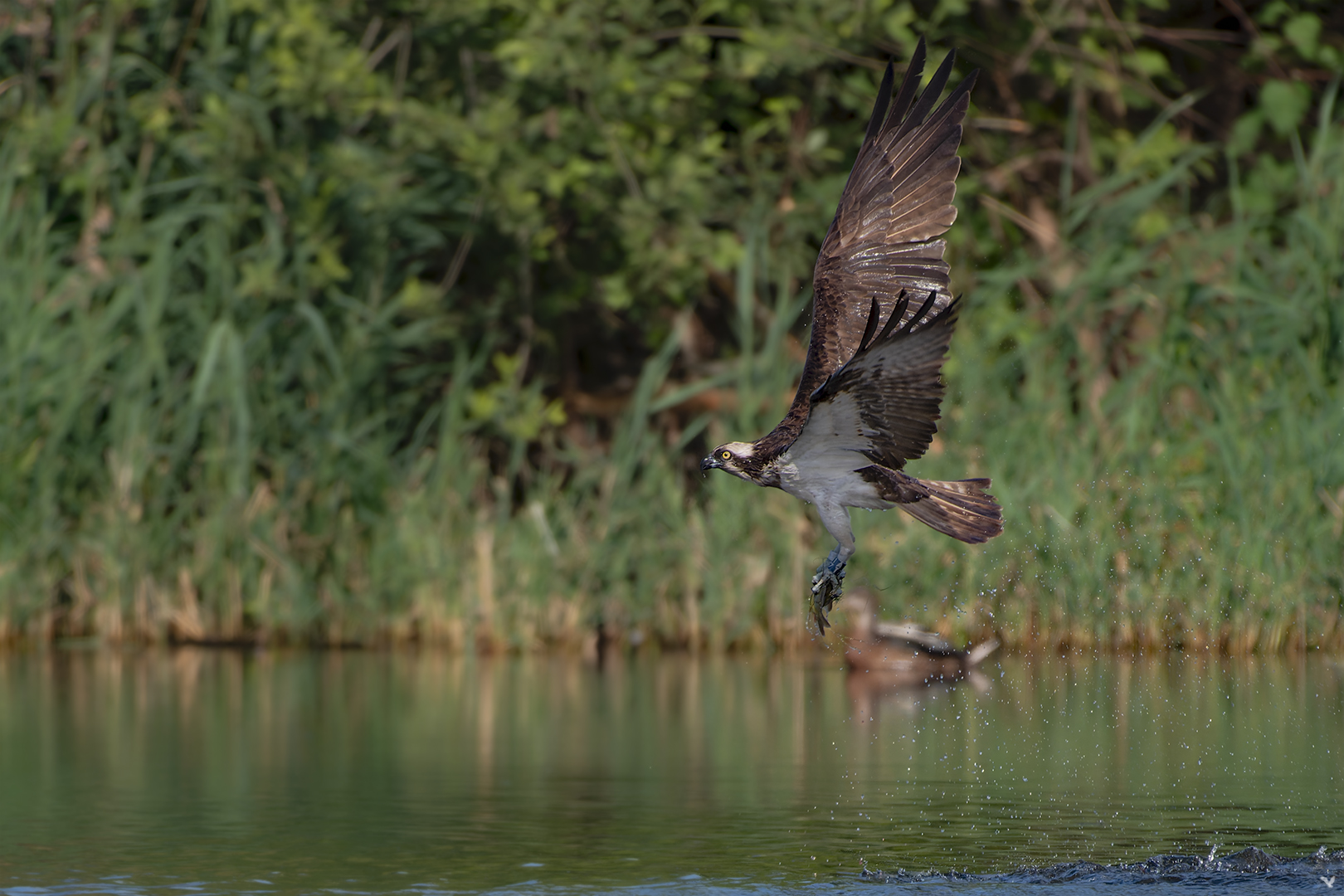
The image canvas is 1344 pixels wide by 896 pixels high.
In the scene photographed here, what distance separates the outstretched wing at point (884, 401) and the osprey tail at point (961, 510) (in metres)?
0.22

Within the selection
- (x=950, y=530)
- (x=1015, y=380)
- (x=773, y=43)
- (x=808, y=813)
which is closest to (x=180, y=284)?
Result: (x=773, y=43)

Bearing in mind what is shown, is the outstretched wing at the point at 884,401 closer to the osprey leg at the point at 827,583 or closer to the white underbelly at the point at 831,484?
the white underbelly at the point at 831,484

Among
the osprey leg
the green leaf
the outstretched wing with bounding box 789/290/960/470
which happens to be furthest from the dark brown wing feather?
the green leaf

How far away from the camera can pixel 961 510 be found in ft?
20.8

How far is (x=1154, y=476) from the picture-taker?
1102 centimetres

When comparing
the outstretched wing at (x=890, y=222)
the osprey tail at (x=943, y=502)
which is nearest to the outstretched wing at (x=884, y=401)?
the osprey tail at (x=943, y=502)

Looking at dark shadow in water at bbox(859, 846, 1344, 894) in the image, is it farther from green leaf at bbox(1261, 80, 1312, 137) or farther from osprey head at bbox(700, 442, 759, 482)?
green leaf at bbox(1261, 80, 1312, 137)

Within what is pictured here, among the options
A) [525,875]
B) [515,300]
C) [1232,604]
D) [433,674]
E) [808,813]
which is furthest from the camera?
[515,300]

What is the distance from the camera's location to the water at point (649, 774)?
6.30 meters

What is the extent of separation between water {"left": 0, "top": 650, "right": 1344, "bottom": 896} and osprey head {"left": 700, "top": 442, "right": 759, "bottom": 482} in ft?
4.08

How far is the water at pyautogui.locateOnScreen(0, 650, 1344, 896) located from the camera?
6297 mm

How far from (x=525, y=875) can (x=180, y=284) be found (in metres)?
7.63

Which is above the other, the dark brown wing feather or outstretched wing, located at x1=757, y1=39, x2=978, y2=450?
outstretched wing, located at x1=757, y1=39, x2=978, y2=450

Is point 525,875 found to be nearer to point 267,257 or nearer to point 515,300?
point 267,257
